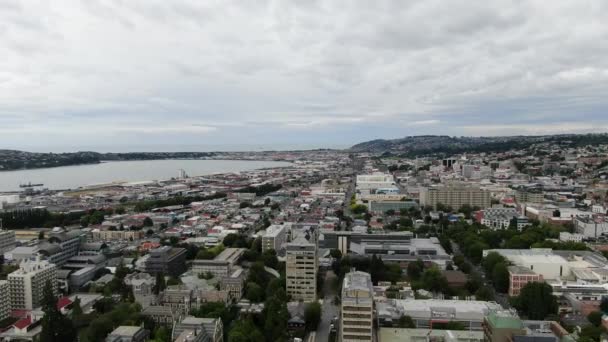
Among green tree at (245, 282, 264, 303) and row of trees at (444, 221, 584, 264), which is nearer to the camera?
green tree at (245, 282, 264, 303)

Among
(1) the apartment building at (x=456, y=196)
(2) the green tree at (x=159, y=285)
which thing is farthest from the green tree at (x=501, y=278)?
(1) the apartment building at (x=456, y=196)

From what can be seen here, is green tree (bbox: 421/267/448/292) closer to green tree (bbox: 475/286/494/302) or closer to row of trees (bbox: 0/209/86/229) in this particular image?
green tree (bbox: 475/286/494/302)

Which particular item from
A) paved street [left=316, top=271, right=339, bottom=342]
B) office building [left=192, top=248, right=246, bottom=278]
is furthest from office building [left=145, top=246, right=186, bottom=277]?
paved street [left=316, top=271, right=339, bottom=342]

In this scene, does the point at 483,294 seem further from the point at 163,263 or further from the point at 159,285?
the point at 163,263

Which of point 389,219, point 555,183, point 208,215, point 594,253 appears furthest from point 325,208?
point 555,183

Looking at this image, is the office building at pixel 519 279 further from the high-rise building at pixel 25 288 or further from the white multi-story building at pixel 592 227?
the high-rise building at pixel 25 288

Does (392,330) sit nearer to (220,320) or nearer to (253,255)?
(220,320)

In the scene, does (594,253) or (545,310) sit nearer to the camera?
(545,310)
